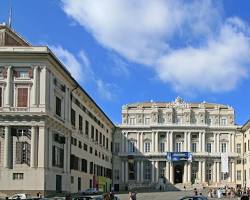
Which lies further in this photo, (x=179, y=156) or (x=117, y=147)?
(x=179, y=156)

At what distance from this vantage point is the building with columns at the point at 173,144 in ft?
474

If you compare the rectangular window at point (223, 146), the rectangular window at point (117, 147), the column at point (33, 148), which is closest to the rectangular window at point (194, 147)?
the rectangular window at point (223, 146)

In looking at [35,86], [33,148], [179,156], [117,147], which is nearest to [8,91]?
[35,86]

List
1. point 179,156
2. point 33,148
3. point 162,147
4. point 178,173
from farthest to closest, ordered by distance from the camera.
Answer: point 178,173 → point 162,147 → point 179,156 → point 33,148

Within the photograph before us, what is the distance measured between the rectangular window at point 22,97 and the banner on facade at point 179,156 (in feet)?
276

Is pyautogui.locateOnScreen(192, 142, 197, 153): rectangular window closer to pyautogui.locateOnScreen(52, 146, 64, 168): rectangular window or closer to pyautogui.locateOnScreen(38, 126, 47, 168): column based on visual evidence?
pyautogui.locateOnScreen(52, 146, 64, 168): rectangular window

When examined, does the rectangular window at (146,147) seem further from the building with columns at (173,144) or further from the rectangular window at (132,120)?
the rectangular window at (132,120)

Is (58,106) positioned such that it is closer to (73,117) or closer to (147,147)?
(73,117)

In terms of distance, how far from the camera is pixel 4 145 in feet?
209

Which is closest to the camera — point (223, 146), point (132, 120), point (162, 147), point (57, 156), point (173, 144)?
point (57, 156)

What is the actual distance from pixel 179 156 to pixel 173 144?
3.45 metres

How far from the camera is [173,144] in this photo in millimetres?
146500

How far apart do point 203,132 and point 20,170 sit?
88290 mm

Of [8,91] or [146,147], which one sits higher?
[8,91]
